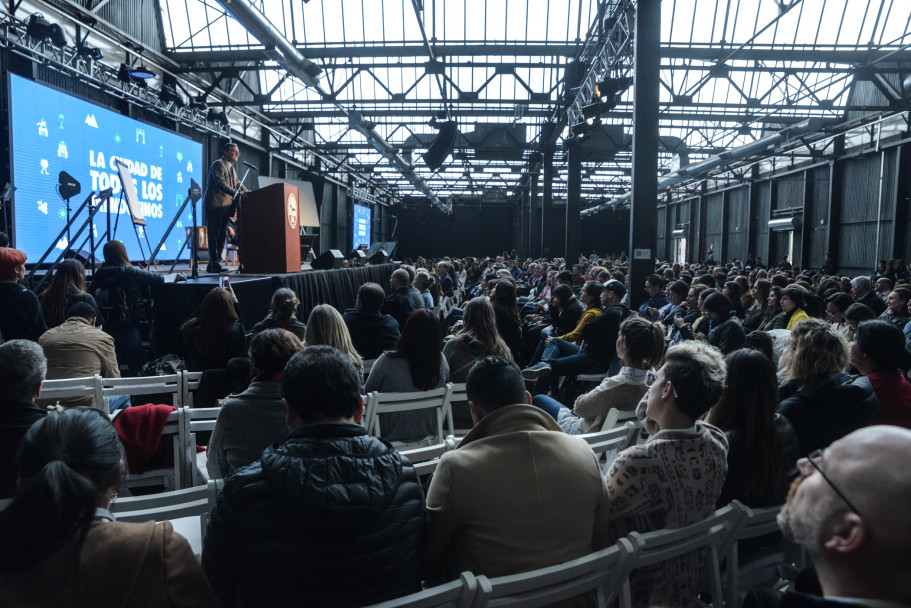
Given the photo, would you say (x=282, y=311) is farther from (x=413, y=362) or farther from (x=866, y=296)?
(x=866, y=296)

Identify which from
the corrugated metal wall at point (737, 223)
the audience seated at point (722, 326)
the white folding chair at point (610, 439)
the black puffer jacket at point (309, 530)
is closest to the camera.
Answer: the black puffer jacket at point (309, 530)

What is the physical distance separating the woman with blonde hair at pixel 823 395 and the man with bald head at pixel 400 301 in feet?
14.8

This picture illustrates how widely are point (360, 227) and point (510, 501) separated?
2889cm

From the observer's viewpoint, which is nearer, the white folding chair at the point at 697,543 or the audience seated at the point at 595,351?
the white folding chair at the point at 697,543

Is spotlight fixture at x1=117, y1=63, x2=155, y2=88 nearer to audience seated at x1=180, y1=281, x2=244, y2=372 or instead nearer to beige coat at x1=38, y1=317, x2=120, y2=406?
beige coat at x1=38, y1=317, x2=120, y2=406

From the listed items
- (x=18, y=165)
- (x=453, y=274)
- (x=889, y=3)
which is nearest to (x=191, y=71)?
(x=18, y=165)

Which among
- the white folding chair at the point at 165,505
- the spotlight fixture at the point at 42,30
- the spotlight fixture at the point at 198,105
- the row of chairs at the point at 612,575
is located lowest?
the row of chairs at the point at 612,575

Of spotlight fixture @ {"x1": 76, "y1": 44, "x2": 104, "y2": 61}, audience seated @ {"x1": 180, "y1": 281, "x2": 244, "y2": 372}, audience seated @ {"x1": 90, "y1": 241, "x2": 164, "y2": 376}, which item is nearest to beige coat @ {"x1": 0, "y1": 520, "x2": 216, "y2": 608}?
audience seated @ {"x1": 180, "y1": 281, "x2": 244, "y2": 372}

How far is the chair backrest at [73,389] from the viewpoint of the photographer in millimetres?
2877

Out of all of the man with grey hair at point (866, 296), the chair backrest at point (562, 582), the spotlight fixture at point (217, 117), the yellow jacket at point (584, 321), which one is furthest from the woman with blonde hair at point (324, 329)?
the spotlight fixture at point (217, 117)

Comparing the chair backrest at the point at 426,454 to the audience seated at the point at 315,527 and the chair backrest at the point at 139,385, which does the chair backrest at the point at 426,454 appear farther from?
the chair backrest at the point at 139,385

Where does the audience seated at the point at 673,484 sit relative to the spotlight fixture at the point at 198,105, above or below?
below

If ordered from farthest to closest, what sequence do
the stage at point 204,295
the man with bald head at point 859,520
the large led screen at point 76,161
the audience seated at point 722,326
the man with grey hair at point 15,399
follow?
the large led screen at point 76,161
the stage at point 204,295
the audience seated at point 722,326
the man with grey hair at point 15,399
the man with bald head at point 859,520

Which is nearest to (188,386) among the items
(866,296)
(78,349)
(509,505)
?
(78,349)
